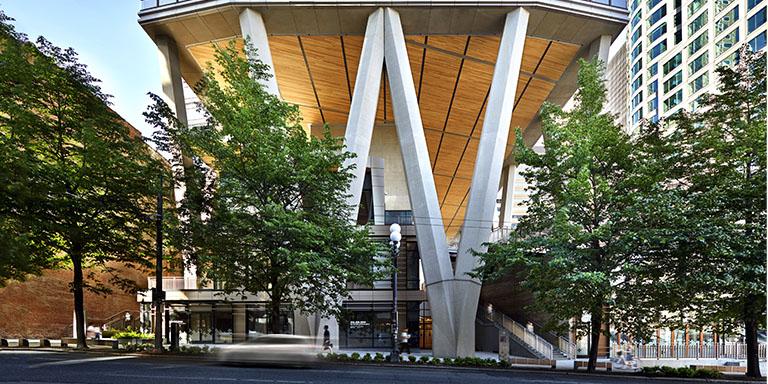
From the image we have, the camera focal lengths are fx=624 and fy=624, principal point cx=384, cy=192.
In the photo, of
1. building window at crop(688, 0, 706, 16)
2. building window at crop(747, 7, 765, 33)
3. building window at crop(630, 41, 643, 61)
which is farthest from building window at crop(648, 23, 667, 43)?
building window at crop(747, 7, 765, 33)

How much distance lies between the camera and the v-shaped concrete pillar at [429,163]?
25500 mm

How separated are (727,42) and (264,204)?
63.9 m

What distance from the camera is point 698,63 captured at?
7381cm

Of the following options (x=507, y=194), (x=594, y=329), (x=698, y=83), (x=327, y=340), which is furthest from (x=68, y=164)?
(x=698, y=83)

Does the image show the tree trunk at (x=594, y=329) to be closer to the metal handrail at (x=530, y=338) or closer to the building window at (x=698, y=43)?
the metal handrail at (x=530, y=338)

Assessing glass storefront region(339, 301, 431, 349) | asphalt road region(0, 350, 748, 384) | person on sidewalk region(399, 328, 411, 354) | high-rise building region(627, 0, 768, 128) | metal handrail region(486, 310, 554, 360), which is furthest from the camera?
high-rise building region(627, 0, 768, 128)

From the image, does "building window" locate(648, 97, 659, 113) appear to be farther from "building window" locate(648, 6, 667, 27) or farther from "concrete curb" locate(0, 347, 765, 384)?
"concrete curb" locate(0, 347, 765, 384)

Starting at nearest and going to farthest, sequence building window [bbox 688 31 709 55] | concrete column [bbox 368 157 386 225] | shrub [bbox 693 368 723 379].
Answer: shrub [bbox 693 368 723 379] < concrete column [bbox 368 157 386 225] < building window [bbox 688 31 709 55]

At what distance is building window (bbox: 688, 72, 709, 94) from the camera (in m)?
72.1

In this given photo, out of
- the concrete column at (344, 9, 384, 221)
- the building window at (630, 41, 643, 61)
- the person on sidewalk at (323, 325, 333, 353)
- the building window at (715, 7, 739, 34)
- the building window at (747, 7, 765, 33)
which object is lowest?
the person on sidewalk at (323, 325, 333, 353)

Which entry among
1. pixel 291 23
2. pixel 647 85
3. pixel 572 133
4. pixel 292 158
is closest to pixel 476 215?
pixel 572 133

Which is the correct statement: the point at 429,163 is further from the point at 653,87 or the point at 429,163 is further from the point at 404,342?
the point at 653,87

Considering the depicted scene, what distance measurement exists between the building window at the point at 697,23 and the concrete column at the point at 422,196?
59.5m

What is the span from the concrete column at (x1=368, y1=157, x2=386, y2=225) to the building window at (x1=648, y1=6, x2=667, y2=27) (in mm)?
59707
